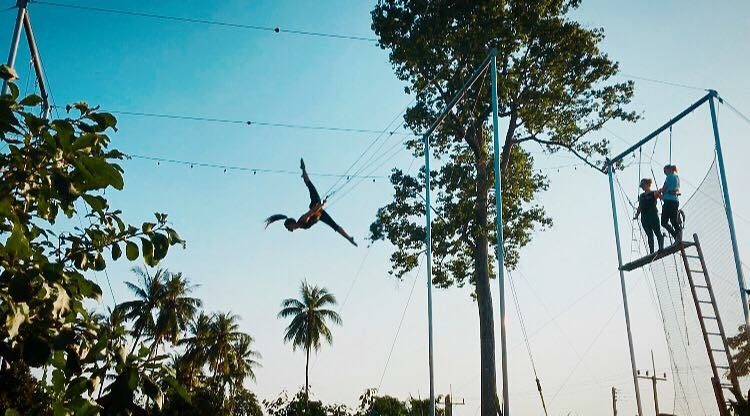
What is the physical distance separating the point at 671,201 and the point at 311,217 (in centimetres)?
642

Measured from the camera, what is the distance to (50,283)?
1771 mm

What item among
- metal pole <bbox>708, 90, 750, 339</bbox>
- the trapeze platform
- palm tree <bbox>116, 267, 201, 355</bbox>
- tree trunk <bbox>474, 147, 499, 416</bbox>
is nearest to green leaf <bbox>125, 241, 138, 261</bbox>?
metal pole <bbox>708, 90, 750, 339</bbox>

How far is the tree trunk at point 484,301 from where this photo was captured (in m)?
14.3

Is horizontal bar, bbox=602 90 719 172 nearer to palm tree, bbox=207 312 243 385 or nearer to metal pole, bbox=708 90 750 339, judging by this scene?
metal pole, bbox=708 90 750 339

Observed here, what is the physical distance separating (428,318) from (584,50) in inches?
364

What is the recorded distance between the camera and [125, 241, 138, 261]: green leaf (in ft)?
7.01

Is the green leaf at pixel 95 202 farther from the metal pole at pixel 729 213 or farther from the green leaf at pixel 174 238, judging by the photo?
the metal pole at pixel 729 213

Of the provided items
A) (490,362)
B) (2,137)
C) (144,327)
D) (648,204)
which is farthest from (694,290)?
(144,327)

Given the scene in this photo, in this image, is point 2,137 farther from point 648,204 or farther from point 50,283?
point 648,204

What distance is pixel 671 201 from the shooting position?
9.95 metres

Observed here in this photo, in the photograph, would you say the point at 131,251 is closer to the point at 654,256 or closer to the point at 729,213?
the point at 729,213

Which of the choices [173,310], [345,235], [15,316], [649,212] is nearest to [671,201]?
[649,212]

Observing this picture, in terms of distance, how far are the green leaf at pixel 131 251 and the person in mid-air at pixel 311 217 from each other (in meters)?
8.33

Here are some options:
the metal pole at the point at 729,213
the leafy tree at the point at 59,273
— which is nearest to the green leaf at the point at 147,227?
the leafy tree at the point at 59,273
